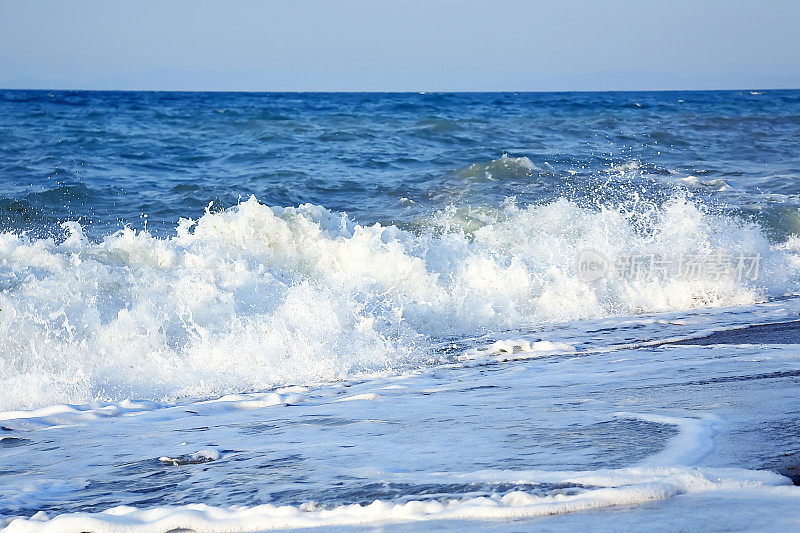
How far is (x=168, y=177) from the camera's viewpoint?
13.7 metres

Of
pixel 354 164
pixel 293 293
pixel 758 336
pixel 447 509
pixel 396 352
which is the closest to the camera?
pixel 447 509

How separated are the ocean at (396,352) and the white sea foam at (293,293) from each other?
1.1 inches

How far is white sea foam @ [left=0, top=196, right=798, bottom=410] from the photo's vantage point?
561 cm

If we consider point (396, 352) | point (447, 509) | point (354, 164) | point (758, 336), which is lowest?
point (396, 352)

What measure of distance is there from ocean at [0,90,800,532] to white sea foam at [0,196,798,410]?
28 millimetres

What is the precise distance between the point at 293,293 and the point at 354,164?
893cm

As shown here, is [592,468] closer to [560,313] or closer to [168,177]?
[560,313]

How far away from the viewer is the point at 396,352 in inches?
233

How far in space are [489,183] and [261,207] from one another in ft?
18.7

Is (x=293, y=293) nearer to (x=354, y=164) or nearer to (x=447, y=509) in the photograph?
(x=447, y=509)

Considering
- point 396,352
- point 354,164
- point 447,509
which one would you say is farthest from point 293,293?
point 354,164

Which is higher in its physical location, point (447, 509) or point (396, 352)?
point (447, 509)


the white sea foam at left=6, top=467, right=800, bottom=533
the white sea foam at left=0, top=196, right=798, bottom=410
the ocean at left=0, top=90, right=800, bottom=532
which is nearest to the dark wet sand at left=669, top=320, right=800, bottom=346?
the ocean at left=0, top=90, right=800, bottom=532

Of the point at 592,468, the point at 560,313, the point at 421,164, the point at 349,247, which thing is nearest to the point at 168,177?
the point at 421,164
